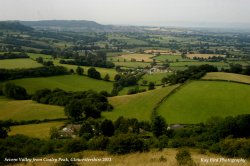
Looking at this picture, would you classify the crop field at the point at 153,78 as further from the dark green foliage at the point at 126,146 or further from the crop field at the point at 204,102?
the dark green foliage at the point at 126,146

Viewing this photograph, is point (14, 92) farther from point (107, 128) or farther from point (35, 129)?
point (107, 128)

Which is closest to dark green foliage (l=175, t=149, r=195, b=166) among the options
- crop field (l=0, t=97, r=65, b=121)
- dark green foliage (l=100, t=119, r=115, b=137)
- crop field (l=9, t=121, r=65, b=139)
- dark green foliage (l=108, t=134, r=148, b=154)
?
dark green foliage (l=108, t=134, r=148, b=154)

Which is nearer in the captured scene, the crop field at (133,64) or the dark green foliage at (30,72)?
the dark green foliage at (30,72)

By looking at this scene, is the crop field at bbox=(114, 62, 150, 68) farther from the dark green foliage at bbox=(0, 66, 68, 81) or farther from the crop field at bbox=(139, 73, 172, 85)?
the dark green foliage at bbox=(0, 66, 68, 81)

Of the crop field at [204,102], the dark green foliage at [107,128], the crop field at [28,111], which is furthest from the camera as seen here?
the crop field at [28,111]

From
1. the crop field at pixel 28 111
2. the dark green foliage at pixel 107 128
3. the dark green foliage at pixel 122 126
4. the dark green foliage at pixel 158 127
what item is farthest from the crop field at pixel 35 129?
the dark green foliage at pixel 158 127

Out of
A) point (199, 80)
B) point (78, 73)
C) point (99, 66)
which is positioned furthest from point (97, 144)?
point (99, 66)
